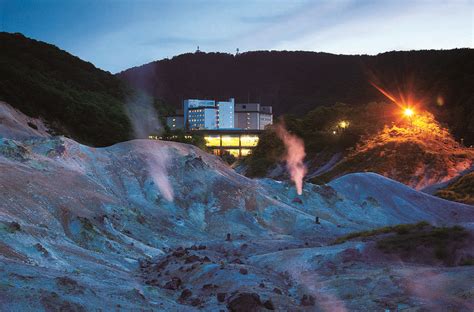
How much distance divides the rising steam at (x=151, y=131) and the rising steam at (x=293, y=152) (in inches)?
635

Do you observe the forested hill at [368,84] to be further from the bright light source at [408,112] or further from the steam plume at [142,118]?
the steam plume at [142,118]

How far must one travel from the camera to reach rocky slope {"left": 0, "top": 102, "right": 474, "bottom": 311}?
11508 millimetres

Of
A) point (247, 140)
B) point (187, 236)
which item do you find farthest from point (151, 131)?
point (187, 236)

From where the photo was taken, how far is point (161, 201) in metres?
26.6

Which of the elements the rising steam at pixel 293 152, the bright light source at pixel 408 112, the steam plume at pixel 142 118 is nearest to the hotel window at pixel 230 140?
the steam plume at pixel 142 118

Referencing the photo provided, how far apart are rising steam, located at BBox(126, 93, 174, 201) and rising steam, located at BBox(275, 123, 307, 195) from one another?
52.9 ft

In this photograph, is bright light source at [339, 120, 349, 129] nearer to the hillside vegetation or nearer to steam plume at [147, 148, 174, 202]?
the hillside vegetation

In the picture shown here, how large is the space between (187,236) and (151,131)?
47.5 meters

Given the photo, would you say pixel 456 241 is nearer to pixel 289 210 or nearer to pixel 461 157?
pixel 289 210

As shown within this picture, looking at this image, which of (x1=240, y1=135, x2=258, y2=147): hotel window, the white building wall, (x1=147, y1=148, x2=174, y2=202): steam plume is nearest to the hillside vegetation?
(x1=240, y1=135, x2=258, y2=147): hotel window

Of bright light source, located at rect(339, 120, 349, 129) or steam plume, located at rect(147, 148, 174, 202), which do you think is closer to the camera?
steam plume, located at rect(147, 148, 174, 202)

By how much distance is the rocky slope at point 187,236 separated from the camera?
11.5 meters

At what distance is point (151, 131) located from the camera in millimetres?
69688

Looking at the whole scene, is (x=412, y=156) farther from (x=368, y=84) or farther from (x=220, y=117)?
(x=368, y=84)
